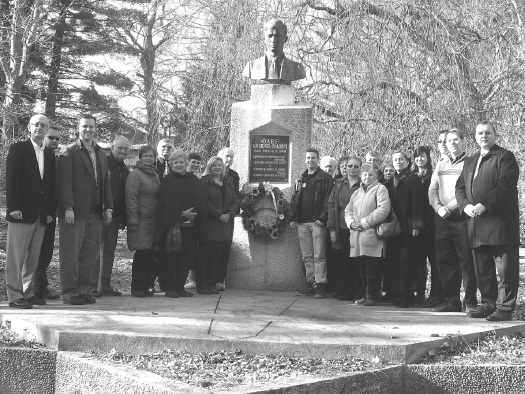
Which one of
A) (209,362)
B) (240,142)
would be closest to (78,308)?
(209,362)

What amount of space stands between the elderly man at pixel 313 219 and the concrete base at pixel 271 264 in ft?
0.95

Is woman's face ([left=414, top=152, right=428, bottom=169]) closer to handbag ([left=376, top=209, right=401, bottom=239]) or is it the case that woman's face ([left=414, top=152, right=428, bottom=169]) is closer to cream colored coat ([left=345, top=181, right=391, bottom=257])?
cream colored coat ([left=345, top=181, right=391, bottom=257])

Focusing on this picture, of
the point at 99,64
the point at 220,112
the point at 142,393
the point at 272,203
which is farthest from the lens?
the point at 99,64

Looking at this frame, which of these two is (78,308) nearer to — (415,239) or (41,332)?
(41,332)

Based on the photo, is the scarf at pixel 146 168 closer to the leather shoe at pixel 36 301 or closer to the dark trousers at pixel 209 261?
the dark trousers at pixel 209 261

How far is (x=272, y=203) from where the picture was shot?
9.70 metres

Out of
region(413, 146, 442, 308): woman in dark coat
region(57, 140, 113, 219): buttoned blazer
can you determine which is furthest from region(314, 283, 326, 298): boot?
region(57, 140, 113, 219): buttoned blazer

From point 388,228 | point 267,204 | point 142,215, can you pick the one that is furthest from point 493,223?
point 142,215

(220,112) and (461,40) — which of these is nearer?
(461,40)

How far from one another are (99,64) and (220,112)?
15.1 meters

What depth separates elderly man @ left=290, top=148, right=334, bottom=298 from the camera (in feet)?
30.1

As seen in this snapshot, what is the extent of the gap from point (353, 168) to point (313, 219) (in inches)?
34.2

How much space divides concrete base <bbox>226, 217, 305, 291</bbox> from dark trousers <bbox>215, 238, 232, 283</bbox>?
0.85 feet

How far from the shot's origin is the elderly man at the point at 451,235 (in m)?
7.85
